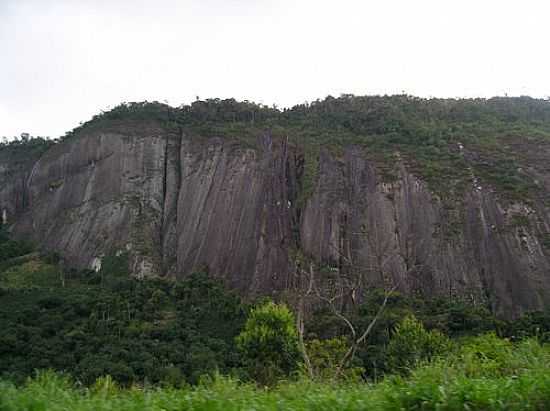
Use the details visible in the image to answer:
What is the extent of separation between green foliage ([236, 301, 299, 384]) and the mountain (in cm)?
738

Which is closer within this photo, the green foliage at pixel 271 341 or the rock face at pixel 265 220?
the green foliage at pixel 271 341

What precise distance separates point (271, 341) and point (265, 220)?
20.4 m

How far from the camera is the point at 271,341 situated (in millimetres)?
25859

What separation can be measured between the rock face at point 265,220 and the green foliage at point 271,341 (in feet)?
24.7

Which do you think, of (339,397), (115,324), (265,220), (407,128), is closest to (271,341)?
(115,324)

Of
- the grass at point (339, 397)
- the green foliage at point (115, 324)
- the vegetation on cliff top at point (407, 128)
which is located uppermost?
the vegetation on cliff top at point (407, 128)

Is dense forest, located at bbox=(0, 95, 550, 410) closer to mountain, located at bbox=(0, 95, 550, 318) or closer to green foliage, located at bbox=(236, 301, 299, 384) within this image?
green foliage, located at bbox=(236, 301, 299, 384)

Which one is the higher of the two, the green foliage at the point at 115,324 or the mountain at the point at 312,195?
the mountain at the point at 312,195

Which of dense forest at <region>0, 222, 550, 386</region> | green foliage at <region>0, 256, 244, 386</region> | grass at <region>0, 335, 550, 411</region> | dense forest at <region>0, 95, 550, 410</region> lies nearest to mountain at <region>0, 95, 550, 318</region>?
dense forest at <region>0, 95, 550, 410</region>

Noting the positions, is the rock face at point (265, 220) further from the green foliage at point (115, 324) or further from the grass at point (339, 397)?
the grass at point (339, 397)

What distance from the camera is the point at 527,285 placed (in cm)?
3647

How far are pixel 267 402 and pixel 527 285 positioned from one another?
115 feet

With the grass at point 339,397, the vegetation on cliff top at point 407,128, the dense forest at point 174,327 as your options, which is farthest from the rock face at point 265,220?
the grass at point 339,397

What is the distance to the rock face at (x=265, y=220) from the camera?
1540 inches
